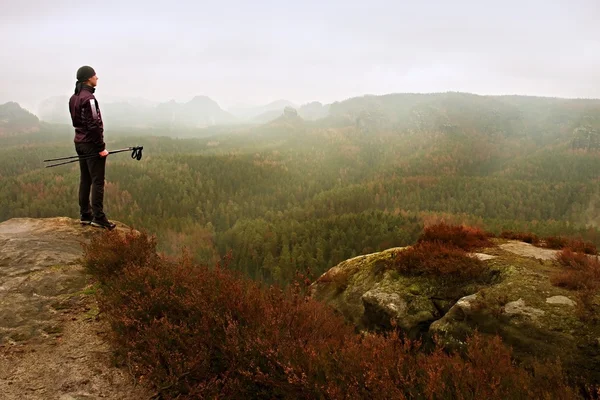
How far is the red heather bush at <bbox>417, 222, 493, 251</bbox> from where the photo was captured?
26.0 ft

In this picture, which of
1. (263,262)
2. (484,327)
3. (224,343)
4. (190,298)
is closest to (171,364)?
(224,343)

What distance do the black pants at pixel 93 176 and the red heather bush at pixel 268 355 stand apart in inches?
143

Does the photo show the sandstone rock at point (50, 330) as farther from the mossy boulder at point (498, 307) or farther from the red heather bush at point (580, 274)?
the red heather bush at point (580, 274)

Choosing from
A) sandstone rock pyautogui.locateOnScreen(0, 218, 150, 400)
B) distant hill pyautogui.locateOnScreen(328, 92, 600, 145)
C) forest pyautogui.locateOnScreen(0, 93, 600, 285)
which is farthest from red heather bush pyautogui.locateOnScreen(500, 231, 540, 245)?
distant hill pyautogui.locateOnScreen(328, 92, 600, 145)

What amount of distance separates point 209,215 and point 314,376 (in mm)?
71643

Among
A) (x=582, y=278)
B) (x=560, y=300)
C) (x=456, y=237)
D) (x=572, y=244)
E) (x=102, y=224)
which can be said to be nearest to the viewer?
(x=560, y=300)

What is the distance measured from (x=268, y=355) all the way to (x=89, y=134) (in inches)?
266

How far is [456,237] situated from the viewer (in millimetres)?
8117

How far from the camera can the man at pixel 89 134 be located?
7293 millimetres

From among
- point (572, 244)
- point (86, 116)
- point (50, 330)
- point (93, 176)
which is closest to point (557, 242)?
point (572, 244)

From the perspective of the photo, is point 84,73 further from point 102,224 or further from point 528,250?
point 528,250

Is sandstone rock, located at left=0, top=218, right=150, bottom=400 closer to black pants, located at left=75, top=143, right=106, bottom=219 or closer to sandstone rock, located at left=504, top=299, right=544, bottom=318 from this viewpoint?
black pants, located at left=75, top=143, right=106, bottom=219

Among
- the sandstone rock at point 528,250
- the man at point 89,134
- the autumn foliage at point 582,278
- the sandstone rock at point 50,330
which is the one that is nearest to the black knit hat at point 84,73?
the man at point 89,134

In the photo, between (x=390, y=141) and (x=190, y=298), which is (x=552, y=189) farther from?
(x=190, y=298)
